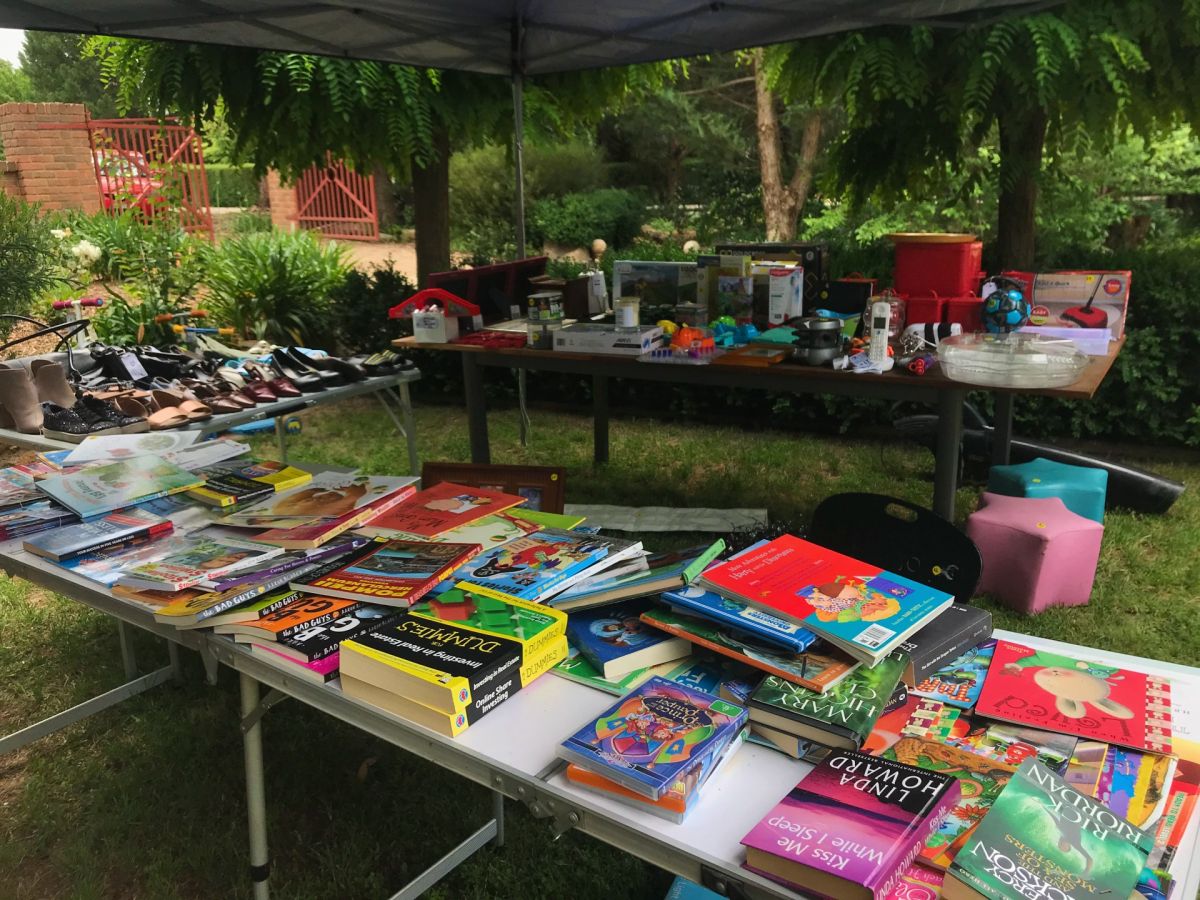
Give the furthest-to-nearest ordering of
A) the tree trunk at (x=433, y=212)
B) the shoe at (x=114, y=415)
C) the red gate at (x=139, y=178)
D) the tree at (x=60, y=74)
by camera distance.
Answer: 1. the tree at (x=60, y=74)
2. the red gate at (x=139, y=178)
3. the tree trunk at (x=433, y=212)
4. the shoe at (x=114, y=415)

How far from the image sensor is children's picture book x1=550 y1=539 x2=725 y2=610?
5.16 feet

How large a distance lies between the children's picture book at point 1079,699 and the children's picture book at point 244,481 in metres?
1.69

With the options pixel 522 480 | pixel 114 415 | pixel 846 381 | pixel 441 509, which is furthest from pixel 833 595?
pixel 114 415

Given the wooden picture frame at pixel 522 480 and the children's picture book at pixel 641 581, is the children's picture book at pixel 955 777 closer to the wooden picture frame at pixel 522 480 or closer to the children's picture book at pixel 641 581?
the children's picture book at pixel 641 581

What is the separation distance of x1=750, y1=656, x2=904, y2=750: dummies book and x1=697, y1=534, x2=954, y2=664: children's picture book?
0.14ft

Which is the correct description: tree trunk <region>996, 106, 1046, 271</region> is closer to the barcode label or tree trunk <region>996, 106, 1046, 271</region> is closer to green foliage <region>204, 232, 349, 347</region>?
the barcode label

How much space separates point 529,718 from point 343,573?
58cm

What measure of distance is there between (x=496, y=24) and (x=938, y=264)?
223 centimetres

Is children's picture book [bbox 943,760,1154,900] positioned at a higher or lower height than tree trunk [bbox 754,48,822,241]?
lower

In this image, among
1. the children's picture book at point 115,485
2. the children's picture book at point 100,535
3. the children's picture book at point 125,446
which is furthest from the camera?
the children's picture book at point 125,446

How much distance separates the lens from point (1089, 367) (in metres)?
3.10

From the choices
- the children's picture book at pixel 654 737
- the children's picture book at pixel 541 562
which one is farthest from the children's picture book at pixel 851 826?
the children's picture book at pixel 541 562

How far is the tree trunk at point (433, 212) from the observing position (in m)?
5.99

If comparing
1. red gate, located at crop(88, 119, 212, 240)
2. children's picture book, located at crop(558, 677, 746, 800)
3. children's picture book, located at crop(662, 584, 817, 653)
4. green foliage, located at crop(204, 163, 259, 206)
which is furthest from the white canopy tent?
green foliage, located at crop(204, 163, 259, 206)
